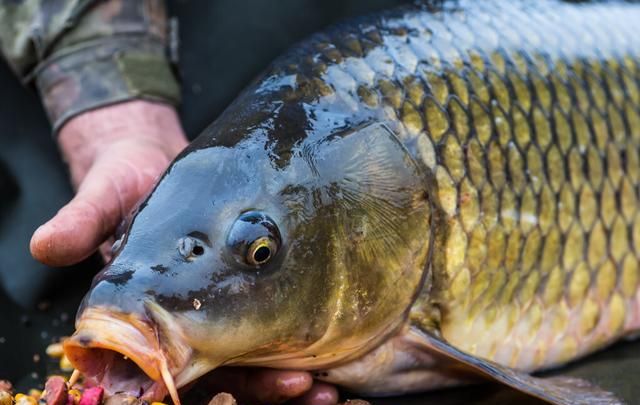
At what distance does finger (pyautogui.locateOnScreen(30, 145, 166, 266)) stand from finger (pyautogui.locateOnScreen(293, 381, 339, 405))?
1.73 ft

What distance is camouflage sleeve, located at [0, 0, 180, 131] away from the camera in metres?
2.57

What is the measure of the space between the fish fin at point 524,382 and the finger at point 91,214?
67cm

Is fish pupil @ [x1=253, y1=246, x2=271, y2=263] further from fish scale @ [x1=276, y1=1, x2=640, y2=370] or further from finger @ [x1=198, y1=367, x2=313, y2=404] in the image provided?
fish scale @ [x1=276, y1=1, x2=640, y2=370]

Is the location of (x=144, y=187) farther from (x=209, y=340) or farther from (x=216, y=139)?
(x=209, y=340)

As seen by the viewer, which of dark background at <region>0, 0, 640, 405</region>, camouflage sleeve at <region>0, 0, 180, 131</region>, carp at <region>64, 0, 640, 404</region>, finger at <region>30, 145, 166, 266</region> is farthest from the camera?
camouflage sleeve at <region>0, 0, 180, 131</region>

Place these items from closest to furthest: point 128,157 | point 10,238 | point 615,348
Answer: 1. point 128,157
2. point 615,348
3. point 10,238

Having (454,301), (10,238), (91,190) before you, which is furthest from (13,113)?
(454,301)

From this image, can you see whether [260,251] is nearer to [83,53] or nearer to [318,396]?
[318,396]

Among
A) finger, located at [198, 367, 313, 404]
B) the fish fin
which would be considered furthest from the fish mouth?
the fish fin

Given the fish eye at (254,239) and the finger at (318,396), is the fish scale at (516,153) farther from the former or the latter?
the fish eye at (254,239)

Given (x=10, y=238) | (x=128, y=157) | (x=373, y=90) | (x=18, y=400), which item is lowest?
(x=10, y=238)

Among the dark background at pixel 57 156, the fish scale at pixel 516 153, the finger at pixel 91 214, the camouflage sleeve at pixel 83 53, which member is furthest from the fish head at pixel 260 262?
the camouflage sleeve at pixel 83 53

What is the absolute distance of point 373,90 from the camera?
1890 mm

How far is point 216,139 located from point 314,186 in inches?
8.3
